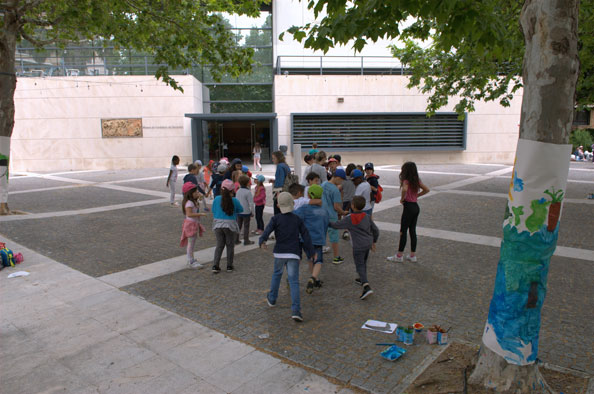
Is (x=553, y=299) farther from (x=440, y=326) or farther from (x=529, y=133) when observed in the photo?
(x=529, y=133)

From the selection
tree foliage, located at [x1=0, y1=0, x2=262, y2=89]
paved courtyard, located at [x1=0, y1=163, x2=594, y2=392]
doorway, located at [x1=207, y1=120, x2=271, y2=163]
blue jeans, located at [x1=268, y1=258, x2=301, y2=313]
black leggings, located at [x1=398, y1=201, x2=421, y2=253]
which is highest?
tree foliage, located at [x1=0, y1=0, x2=262, y2=89]

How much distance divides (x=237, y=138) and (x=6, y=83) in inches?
751

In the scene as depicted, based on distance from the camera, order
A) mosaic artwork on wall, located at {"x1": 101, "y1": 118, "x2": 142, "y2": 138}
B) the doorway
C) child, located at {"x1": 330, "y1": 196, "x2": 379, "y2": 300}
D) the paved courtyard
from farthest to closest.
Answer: the doorway < mosaic artwork on wall, located at {"x1": 101, "y1": 118, "x2": 142, "y2": 138} < child, located at {"x1": 330, "y1": 196, "x2": 379, "y2": 300} < the paved courtyard

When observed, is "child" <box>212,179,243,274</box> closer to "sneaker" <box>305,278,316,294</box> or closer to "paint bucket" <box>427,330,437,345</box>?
"sneaker" <box>305,278,316,294</box>

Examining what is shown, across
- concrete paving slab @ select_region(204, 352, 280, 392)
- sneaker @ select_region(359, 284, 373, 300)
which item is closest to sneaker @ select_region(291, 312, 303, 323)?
concrete paving slab @ select_region(204, 352, 280, 392)

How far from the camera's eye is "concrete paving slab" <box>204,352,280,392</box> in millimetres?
3744

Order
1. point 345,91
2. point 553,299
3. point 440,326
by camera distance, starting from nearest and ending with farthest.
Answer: point 440,326, point 553,299, point 345,91

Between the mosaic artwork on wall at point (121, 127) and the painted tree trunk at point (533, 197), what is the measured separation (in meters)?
24.3

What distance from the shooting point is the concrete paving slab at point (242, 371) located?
3.74 m

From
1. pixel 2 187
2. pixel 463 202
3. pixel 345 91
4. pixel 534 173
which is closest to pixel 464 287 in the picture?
pixel 534 173

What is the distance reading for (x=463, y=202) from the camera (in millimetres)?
12891

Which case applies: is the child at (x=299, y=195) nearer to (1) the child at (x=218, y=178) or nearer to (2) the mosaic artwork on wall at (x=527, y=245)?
(2) the mosaic artwork on wall at (x=527, y=245)

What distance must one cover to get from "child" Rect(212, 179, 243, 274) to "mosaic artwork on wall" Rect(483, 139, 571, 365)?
4.23 m

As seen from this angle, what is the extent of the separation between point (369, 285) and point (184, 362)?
282 cm
